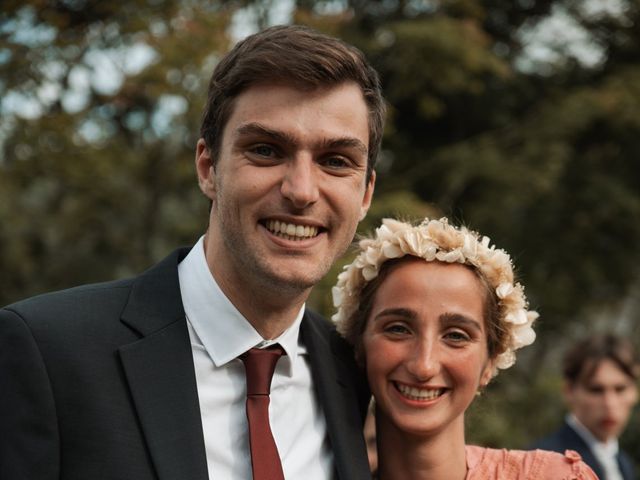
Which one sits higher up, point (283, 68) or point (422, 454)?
point (283, 68)

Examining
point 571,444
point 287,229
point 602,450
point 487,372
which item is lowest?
point 602,450

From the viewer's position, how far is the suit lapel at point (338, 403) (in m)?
2.89

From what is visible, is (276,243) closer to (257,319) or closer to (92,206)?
(257,319)

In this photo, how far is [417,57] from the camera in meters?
11.3

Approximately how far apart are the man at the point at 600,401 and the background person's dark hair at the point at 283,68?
382 centimetres

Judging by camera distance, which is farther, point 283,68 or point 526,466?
point 526,466

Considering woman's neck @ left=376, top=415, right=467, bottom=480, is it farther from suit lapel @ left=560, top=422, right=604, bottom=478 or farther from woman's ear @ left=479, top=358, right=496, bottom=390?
suit lapel @ left=560, top=422, right=604, bottom=478

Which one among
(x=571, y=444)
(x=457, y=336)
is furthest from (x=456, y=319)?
(x=571, y=444)

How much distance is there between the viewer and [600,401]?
6.16 meters

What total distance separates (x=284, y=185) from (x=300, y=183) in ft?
0.17

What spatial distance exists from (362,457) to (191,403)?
0.73 metres

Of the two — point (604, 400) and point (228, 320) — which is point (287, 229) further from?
point (604, 400)

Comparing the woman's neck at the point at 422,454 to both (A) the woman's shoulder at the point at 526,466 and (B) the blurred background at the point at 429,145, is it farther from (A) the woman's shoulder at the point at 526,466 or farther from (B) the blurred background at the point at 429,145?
A: (B) the blurred background at the point at 429,145

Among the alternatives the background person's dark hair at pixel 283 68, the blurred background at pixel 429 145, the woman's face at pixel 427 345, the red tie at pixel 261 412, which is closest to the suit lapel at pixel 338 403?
the woman's face at pixel 427 345
